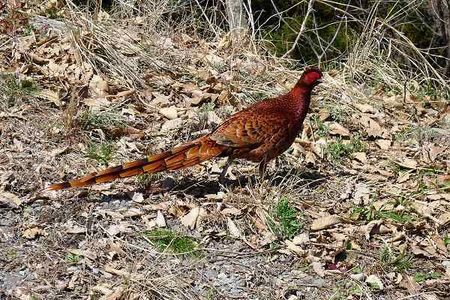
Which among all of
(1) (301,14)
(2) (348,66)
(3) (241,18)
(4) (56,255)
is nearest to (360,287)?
(4) (56,255)

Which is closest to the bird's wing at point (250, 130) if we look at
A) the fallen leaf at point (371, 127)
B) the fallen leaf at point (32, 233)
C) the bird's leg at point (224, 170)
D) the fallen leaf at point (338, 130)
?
the bird's leg at point (224, 170)

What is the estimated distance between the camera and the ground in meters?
4.27

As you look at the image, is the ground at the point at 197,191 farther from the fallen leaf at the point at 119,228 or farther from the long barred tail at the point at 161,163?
the long barred tail at the point at 161,163

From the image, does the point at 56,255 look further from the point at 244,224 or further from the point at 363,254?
the point at 363,254

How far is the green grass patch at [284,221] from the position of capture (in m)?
4.65

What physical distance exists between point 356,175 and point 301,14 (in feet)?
20.2

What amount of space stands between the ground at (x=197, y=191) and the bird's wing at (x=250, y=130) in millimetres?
295

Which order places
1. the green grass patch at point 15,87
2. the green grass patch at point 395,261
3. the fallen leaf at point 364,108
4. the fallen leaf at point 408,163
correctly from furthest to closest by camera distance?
the fallen leaf at point 364,108
the green grass patch at point 15,87
the fallen leaf at point 408,163
the green grass patch at point 395,261

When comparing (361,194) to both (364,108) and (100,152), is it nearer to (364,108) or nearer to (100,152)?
(364,108)

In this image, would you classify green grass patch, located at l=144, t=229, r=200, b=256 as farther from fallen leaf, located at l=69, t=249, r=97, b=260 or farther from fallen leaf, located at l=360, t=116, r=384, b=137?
fallen leaf, located at l=360, t=116, r=384, b=137

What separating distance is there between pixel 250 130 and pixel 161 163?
0.58 meters

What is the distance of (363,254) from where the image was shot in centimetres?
461

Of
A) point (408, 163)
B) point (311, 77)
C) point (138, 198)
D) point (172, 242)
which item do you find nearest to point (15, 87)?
point (138, 198)

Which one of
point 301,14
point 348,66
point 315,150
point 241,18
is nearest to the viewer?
point 315,150
